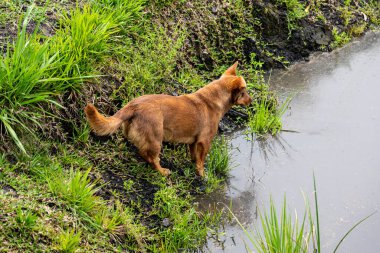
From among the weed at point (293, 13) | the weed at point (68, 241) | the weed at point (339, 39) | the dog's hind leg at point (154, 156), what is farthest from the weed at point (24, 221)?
the weed at point (339, 39)

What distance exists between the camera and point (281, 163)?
6098 mm

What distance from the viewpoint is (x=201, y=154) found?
5.71 metres

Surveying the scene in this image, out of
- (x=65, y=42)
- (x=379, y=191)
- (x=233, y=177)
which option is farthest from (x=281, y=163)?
(x=65, y=42)

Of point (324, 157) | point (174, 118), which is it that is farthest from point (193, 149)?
point (324, 157)

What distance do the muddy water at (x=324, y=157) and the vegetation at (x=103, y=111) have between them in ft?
0.75

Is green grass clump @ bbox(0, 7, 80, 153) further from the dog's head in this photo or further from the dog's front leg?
the dog's head

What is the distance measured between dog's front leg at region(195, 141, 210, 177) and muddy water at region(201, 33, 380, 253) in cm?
29

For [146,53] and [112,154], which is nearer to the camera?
[112,154]

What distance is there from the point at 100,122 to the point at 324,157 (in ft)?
7.97

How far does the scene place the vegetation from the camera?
4.50 m

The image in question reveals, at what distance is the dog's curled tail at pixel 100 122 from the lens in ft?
15.9

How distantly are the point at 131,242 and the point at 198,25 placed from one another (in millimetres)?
3340

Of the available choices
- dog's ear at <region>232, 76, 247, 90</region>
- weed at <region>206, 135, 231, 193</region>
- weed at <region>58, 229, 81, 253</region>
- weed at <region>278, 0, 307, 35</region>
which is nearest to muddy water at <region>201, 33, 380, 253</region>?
weed at <region>206, 135, 231, 193</region>

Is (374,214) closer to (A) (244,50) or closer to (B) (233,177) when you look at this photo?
(B) (233,177)
